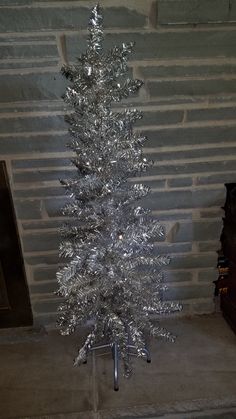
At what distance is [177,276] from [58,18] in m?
1.15

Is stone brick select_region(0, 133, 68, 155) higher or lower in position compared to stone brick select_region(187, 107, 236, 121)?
lower

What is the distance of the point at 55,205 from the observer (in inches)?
55.2

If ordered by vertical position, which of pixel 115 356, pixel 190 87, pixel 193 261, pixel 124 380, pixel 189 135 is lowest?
pixel 124 380

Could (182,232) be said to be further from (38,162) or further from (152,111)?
(38,162)

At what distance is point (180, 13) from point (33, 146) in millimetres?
685

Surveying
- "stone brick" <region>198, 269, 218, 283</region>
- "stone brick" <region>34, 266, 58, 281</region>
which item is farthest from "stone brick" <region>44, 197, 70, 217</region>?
"stone brick" <region>198, 269, 218, 283</region>

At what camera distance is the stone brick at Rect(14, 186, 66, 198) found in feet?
4.49

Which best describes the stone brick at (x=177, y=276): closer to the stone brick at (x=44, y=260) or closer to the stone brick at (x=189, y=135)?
the stone brick at (x=44, y=260)

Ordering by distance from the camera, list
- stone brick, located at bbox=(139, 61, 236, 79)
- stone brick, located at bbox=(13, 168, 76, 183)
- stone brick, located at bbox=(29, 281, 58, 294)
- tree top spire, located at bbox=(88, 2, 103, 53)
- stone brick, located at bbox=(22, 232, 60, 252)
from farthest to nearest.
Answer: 1. stone brick, located at bbox=(29, 281, 58, 294)
2. stone brick, located at bbox=(22, 232, 60, 252)
3. stone brick, located at bbox=(13, 168, 76, 183)
4. stone brick, located at bbox=(139, 61, 236, 79)
5. tree top spire, located at bbox=(88, 2, 103, 53)

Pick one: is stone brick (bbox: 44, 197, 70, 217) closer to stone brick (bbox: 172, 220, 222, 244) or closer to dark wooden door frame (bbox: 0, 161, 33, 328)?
dark wooden door frame (bbox: 0, 161, 33, 328)

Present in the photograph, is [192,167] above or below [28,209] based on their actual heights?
above

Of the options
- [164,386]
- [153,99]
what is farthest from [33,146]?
[164,386]

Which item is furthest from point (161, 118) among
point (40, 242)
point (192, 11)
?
point (40, 242)

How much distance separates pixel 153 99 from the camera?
1265 millimetres
